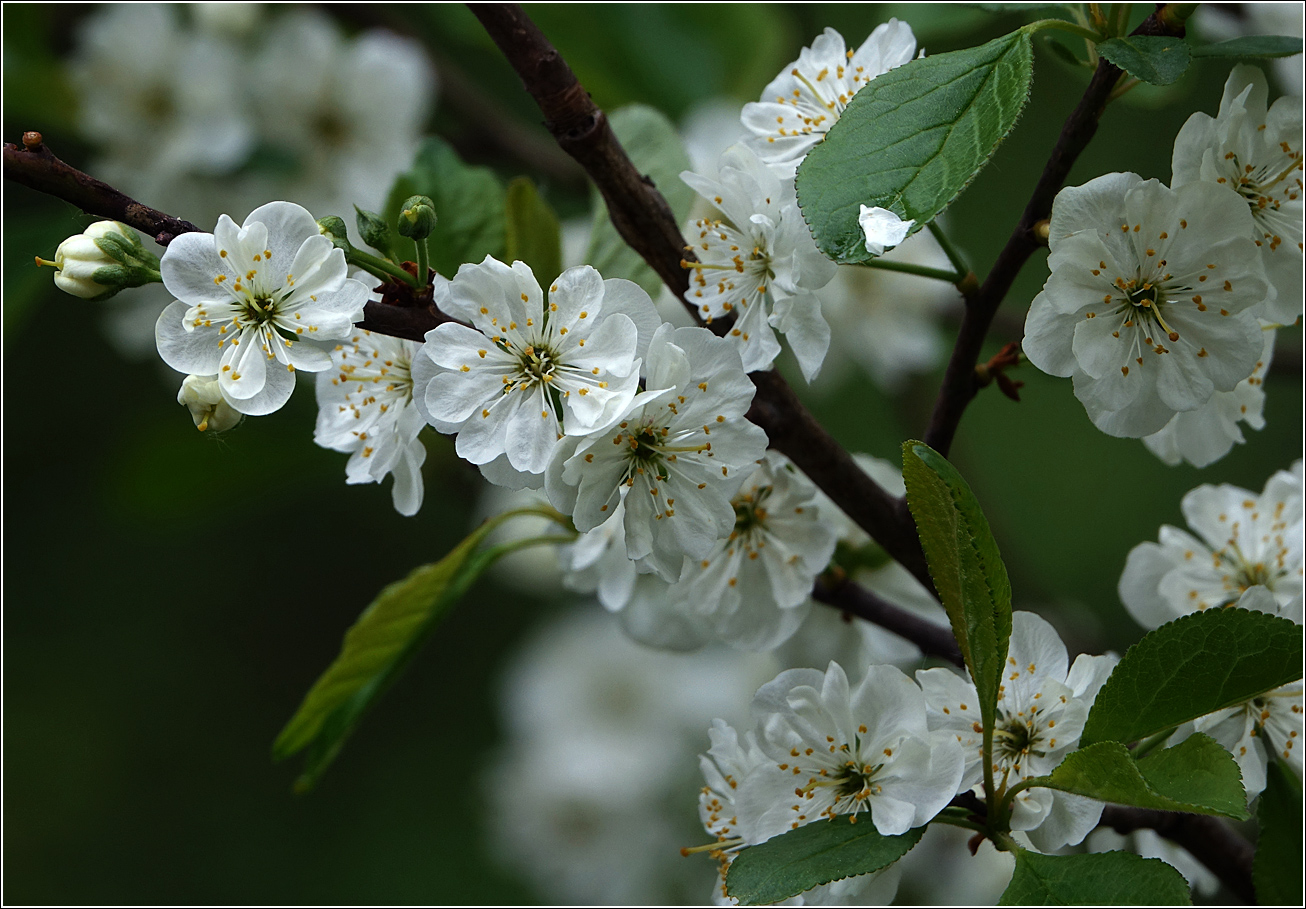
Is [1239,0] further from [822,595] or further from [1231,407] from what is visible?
[822,595]

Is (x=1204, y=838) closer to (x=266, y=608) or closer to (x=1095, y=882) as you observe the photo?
(x=1095, y=882)

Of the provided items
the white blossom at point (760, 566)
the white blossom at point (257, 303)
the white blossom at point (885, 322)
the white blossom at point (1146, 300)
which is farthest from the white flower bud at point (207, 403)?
the white blossom at point (885, 322)

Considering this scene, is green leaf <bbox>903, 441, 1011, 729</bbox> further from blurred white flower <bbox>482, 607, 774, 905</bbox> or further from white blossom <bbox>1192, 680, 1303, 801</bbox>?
blurred white flower <bbox>482, 607, 774, 905</bbox>

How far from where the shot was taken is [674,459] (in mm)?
500

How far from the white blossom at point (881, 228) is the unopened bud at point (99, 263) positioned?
11.9 inches

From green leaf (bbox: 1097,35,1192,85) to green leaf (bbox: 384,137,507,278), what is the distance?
1.14ft

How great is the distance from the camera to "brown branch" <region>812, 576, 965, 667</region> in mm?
613

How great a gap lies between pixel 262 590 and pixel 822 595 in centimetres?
219

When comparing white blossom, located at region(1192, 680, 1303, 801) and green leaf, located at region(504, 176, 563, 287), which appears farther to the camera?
green leaf, located at region(504, 176, 563, 287)

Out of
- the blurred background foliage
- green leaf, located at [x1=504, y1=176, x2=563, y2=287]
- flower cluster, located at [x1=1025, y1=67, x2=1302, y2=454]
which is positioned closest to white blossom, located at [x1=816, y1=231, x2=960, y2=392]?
the blurred background foliage

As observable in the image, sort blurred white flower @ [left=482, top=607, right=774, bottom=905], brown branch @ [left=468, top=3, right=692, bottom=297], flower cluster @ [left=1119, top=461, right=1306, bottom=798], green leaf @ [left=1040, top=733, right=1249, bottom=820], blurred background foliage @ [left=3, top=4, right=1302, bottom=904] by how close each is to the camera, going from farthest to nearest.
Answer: blurred background foliage @ [left=3, top=4, right=1302, bottom=904] → blurred white flower @ [left=482, top=607, right=774, bottom=905] → flower cluster @ [left=1119, top=461, right=1306, bottom=798] → brown branch @ [left=468, top=3, right=692, bottom=297] → green leaf @ [left=1040, top=733, right=1249, bottom=820]

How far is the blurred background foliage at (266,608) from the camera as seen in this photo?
6.18 feet

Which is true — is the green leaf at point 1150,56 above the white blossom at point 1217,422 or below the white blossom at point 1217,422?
above

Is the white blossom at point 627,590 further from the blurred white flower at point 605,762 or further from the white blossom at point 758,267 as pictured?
the blurred white flower at point 605,762
